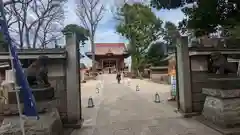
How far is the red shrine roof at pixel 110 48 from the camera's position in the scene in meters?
45.2

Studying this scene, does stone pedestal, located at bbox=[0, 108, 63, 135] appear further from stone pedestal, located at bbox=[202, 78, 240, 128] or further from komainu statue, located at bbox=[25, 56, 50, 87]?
stone pedestal, located at bbox=[202, 78, 240, 128]

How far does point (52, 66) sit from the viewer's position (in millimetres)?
6293

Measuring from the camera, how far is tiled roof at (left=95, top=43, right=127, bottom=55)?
45.4m

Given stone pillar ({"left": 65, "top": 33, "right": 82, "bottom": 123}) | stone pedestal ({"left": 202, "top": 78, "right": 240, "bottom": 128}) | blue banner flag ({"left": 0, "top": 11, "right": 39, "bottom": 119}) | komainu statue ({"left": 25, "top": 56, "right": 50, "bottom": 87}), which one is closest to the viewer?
blue banner flag ({"left": 0, "top": 11, "right": 39, "bottom": 119})

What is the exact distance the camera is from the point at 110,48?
46969 millimetres

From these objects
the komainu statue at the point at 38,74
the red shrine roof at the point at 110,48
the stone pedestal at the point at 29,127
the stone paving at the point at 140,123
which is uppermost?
the red shrine roof at the point at 110,48

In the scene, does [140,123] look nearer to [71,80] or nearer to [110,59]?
[71,80]

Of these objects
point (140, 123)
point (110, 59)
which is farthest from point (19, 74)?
point (110, 59)

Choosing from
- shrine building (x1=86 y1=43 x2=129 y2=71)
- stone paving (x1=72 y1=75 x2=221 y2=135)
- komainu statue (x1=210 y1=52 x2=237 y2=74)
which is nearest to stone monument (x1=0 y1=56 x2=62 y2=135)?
stone paving (x1=72 y1=75 x2=221 y2=135)

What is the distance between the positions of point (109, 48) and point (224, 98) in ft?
139

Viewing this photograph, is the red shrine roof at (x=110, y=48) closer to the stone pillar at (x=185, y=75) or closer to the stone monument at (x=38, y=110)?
the stone pillar at (x=185, y=75)

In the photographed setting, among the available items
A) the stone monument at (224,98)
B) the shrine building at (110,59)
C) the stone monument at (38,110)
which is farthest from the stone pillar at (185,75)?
the shrine building at (110,59)

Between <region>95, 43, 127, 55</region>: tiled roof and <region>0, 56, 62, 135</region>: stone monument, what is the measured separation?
1563 inches

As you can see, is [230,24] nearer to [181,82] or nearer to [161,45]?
[181,82]
